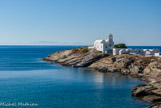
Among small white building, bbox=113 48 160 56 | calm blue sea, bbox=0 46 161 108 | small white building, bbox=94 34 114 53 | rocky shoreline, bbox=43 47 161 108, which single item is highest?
small white building, bbox=94 34 114 53

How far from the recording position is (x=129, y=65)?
346 ft

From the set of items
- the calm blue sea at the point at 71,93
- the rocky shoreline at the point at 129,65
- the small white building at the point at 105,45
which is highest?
the small white building at the point at 105,45

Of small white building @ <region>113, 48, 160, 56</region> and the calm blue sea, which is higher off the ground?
small white building @ <region>113, 48, 160, 56</region>

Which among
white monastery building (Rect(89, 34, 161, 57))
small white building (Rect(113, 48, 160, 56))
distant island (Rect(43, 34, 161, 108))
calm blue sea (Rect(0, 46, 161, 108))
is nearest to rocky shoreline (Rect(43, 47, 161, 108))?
distant island (Rect(43, 34, 161, 108))

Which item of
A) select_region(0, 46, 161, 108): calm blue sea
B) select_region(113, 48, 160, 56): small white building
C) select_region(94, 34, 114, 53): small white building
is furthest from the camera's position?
select_region(94, 34, 114, 53): small white building

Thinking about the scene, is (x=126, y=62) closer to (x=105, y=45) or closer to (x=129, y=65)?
(x=129, y=65)

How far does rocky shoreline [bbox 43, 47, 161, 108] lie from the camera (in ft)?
204

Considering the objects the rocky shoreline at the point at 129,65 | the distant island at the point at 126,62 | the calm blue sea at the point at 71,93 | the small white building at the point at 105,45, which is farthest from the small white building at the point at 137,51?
the calm blue sea at the point at 71,93

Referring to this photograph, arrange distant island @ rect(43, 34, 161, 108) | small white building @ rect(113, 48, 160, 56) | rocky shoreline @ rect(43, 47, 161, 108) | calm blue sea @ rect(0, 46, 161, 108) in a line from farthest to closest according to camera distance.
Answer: small white building @ rect(113, 48, 160, 56), distant island @ rect(43, 34, 161, 108), rocky shoreline @ rect(43, 47, 161, 108), calm blue sea @ rect(0, 46, 161, 108)

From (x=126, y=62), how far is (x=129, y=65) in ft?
7.09

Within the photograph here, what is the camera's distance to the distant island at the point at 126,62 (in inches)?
2461

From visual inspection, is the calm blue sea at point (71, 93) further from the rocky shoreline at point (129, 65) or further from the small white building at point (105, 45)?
the small white building at point (105, 45)

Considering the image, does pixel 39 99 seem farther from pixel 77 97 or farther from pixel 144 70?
pixel 144 70

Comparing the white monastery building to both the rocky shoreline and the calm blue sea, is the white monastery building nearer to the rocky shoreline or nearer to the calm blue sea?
the rocky shoreline
